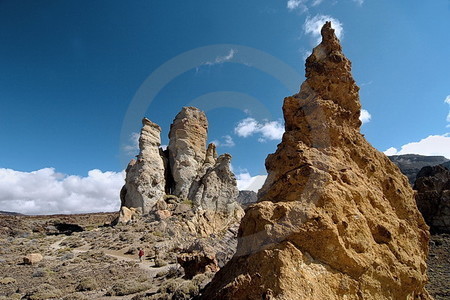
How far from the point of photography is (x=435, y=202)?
139 ft

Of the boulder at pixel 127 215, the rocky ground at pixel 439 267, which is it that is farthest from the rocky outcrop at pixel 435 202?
the boulder at pixel 127 215

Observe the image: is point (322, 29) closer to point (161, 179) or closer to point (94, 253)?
point (94, 253)

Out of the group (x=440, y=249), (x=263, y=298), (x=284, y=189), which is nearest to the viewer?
(x=263, y=298)

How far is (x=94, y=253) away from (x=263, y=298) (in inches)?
861

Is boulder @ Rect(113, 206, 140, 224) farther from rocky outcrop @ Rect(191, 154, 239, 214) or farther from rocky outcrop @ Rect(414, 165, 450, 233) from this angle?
rocky outcrop @ Rect(414, 165, 450, 233)

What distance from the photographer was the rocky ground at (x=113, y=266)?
11836mm

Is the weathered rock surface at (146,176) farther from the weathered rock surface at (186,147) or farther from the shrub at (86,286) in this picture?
the shrub at (86,286)

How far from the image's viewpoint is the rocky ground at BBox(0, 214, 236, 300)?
1184 cm

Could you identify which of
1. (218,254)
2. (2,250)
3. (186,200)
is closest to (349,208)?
(218,254)

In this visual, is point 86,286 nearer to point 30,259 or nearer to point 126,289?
point 126,289

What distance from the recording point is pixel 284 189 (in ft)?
17.9

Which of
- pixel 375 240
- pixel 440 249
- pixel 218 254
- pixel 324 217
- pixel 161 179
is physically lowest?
pixel 440 249

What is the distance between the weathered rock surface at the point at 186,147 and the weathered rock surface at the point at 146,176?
1.97 meters

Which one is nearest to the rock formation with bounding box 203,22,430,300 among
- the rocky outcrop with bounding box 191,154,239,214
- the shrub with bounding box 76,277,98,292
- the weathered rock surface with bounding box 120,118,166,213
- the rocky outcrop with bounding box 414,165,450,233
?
the shrub with bounding box 76,277,98,292
